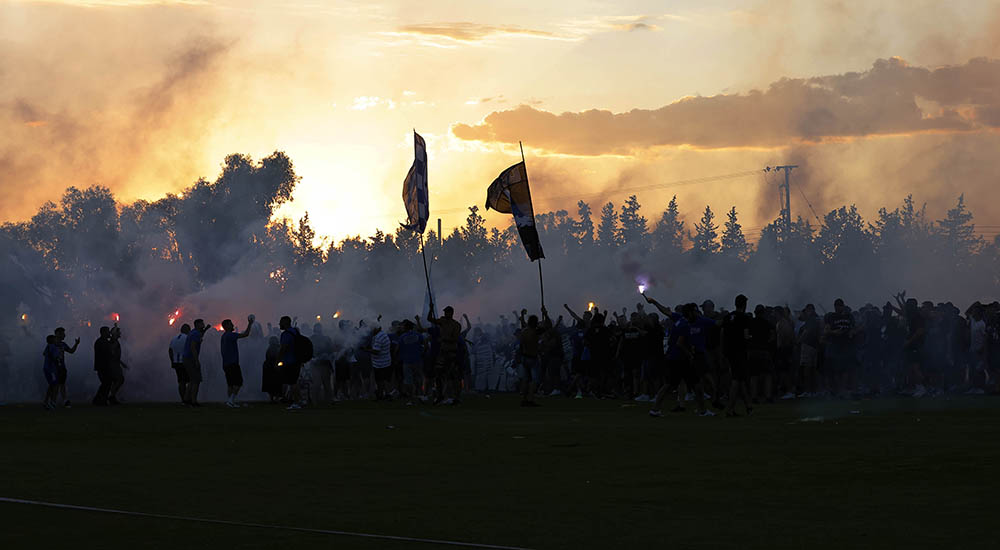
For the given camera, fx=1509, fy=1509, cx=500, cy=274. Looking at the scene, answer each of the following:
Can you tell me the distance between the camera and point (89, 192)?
365 feet

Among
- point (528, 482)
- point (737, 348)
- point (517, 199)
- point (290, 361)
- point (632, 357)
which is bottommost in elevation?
point (528, 482)

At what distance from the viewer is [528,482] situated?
40.9 ft

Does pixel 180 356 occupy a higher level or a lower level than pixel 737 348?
higher

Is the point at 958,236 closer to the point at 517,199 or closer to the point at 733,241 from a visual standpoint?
the point at 733,241

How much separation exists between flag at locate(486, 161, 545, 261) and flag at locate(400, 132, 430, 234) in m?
1.68

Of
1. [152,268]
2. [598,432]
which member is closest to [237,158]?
[152,268]

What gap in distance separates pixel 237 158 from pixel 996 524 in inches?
3903

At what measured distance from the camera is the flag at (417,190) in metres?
35.5

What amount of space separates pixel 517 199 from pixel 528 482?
22330mm

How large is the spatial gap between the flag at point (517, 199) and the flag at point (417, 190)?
1.68m

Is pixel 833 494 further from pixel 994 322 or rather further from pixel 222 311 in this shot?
pixel 222 311

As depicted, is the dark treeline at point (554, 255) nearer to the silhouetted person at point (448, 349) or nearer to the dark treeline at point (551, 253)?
the dark treeline at point (551, 253)

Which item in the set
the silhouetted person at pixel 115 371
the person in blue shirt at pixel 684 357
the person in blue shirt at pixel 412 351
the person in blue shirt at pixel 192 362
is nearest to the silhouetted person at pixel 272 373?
the person in blue shirt at pixel 192 362

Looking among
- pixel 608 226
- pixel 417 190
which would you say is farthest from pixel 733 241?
pixel 417 190
